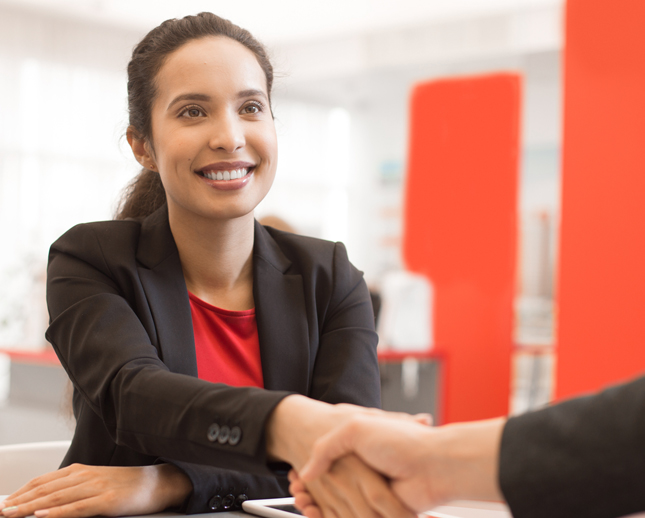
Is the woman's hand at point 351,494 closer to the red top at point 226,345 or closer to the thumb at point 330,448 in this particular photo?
the thumb at point 330,448

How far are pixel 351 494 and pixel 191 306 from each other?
1.85 ft

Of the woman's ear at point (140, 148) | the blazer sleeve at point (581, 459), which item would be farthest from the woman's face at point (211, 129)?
the blazer sleeve at point (581, 459)

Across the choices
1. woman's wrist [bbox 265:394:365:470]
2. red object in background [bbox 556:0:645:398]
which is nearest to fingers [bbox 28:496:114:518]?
woman's wrist [bbox 265:394:365:470]

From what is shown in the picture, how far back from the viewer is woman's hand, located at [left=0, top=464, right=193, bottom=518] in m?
0.90

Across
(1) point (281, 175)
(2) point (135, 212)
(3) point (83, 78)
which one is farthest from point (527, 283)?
(2) point (135, 212)

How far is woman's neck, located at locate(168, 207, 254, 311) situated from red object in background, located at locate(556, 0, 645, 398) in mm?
1405

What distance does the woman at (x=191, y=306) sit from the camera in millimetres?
938

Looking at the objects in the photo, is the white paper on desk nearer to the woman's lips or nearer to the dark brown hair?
the woman's lips

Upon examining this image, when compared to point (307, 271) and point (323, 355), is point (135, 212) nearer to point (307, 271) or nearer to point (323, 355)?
point (307, 271)

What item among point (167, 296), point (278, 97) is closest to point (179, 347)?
point (167, 296)

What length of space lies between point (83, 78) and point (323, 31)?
2373 millimetres

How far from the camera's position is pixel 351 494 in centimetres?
81

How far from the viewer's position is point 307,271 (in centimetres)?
132

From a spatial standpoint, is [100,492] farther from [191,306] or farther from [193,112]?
[193,112]
